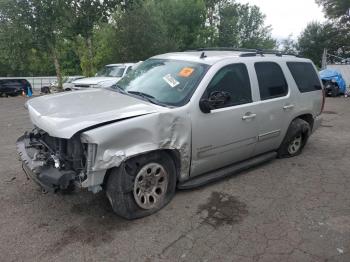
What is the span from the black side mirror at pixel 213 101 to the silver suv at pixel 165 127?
1cm

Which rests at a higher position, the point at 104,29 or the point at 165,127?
the point at 104,29

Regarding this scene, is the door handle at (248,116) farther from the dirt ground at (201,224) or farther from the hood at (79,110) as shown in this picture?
the hood at (79,110)

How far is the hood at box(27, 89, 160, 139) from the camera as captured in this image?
11.4ft

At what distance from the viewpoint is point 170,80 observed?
458 centimetres

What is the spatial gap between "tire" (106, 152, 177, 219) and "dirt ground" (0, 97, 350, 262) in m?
0.13

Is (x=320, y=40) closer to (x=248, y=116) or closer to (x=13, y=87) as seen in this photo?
(x=13, y=87)

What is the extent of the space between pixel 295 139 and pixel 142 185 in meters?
3.38

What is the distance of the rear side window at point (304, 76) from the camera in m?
5.96

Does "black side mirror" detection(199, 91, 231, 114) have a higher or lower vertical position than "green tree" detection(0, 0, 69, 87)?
lower

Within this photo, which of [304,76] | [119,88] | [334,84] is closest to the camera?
[119,88]

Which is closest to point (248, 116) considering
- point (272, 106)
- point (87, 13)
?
point (272, 106)

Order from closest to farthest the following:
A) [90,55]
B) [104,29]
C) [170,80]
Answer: [170,80]
[90,55]
[104,29]

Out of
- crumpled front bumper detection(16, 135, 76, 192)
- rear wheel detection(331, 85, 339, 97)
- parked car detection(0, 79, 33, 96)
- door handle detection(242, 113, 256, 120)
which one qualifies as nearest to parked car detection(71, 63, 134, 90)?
door handle detection(242, 113, 256, 120)

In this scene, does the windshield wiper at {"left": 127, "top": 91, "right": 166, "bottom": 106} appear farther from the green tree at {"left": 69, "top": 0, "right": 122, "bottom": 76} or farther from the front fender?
the green tree at {"left": 69, "top": 0, "right": 122, "bottom": 76}
